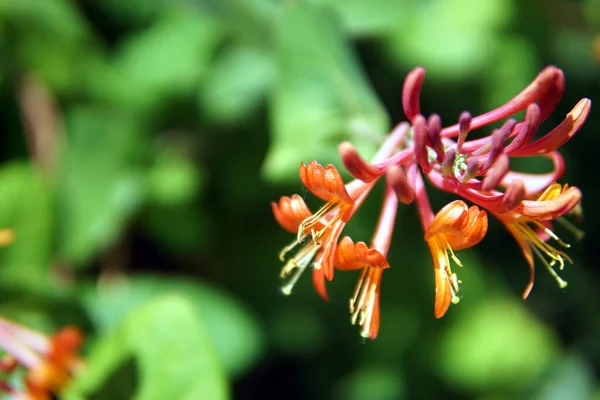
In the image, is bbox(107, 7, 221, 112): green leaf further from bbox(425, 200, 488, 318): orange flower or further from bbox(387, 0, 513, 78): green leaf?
bbox(425, 200, 488, 318): orange flower

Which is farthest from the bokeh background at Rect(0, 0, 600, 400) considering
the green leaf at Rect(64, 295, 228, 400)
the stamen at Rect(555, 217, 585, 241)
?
the stamen at Rect(555, 217, 585, 241)

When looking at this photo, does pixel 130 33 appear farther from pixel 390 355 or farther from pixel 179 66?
pixel 390 355

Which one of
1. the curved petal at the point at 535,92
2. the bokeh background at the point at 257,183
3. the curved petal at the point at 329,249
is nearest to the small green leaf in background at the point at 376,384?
the bokeh background at the point at 257,183

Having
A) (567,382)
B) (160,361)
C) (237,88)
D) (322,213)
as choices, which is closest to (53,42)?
(237,88)

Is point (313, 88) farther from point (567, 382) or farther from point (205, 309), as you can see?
point (567, 382)

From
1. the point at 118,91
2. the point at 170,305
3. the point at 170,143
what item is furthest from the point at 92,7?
the point at 170,305

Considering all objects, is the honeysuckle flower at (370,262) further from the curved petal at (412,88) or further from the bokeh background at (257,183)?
the bokeh background at (257,183)
